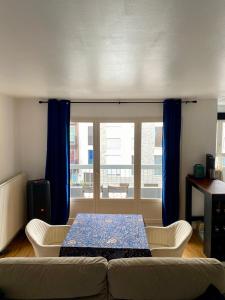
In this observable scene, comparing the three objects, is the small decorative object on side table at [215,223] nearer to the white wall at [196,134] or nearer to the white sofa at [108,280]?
the white wall at [196,134]

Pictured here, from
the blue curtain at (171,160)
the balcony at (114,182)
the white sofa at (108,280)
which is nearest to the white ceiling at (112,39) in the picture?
the white sofa at (108,280)

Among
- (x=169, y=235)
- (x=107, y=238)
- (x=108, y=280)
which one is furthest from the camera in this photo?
(x=169, y=235)

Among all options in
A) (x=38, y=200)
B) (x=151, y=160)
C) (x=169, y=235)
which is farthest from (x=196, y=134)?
(x=38, y=200)

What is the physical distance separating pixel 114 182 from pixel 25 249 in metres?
1.91

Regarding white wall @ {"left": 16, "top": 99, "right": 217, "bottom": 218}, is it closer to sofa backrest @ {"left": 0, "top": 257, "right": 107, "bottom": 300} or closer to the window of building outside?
the window of building outside

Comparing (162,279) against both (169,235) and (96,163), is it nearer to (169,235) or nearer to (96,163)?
(169,235)

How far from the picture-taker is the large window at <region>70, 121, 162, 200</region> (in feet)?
15.2

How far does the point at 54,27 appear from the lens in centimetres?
126

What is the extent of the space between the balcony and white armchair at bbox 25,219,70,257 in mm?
1630

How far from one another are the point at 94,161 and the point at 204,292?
10.2 feet

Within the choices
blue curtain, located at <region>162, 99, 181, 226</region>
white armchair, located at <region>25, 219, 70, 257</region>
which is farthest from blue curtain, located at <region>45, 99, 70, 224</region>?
blue curtain, located at <region>162, 99, 181, 226</region>

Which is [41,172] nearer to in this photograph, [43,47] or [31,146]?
[31,146]

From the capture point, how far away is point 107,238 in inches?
104

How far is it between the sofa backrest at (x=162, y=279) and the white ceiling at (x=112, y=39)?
159 cm
